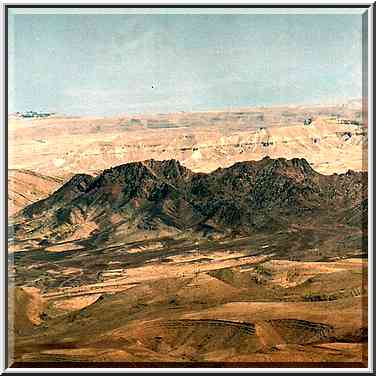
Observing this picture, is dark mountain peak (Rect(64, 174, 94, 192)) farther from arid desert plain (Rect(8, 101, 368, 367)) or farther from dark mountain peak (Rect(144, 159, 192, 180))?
dark mountain peak (Rect(144, 159, 192, 180))

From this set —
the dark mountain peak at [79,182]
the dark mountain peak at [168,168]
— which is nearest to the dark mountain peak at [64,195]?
the dark mountain peak at [79,182]

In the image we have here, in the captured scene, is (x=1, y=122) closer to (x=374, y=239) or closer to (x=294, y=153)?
(x=294, y=153)

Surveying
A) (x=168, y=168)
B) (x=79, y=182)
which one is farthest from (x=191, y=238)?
(x=79, y=182)

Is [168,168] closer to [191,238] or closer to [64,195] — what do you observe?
[191,238]

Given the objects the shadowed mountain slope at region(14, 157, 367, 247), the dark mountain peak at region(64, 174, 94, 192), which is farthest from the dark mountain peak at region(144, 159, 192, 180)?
the dark mountain peak at region(64, 174, 94, 192)

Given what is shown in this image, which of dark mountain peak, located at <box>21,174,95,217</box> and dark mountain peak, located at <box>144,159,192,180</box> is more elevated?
dark mountain peak, located at <box>144,159,192,180</box>

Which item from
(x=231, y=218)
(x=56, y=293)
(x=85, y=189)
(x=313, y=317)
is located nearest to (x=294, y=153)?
(x=231, y=218)

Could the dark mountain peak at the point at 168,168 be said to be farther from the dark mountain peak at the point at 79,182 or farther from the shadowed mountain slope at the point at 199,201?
the dark mountain peak at the point at 79,182
